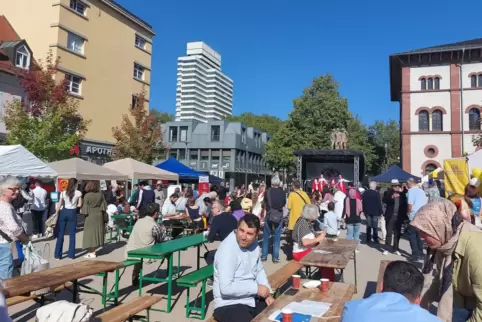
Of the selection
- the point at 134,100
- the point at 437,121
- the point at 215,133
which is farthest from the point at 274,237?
the point at 215,133

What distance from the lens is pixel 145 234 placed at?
6816 millimetres

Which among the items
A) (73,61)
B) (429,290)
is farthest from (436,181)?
(73,61)

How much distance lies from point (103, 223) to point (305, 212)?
5147mm

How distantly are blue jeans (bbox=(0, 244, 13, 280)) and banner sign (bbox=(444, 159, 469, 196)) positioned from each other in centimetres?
1096

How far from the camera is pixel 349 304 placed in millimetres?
2164

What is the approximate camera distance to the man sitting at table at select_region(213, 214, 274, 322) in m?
3.55

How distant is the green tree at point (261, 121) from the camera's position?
79062mm

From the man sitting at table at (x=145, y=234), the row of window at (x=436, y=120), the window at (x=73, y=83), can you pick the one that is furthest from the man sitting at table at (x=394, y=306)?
the row of window at (x=436, y=120)

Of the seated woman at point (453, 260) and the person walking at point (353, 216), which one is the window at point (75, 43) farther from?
the seated woman at point (453, 260)

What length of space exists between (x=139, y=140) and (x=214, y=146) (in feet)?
102

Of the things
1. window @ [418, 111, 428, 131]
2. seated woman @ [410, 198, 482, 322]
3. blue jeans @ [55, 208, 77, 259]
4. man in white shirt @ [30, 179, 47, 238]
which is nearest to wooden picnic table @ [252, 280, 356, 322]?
seated woman @ [410, 198, 482, 322]

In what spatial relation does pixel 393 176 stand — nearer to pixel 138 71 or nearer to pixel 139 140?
pixel 139 140

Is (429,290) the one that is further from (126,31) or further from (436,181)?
(126,31)

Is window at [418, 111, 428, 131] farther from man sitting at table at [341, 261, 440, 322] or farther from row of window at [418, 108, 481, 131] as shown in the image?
man sitting at table at [341, 261, 440, 322]
